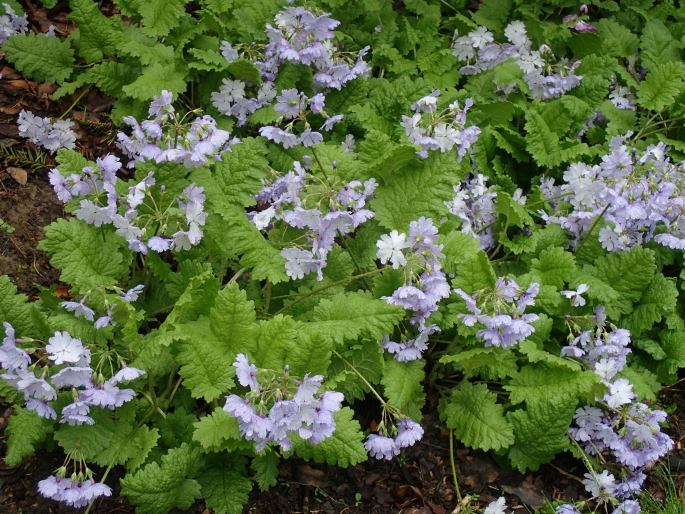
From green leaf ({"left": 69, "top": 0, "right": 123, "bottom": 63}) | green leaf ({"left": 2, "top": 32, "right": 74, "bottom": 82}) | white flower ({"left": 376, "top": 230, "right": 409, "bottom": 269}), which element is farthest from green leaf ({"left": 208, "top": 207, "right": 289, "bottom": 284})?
green leaf ({"left": 2, "top": 32, "right": 74, "bottom": 82})

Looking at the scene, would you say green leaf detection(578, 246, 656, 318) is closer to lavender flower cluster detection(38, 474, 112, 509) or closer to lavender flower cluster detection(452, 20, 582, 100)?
lavender flower cluster detection(452, 20, 582, 100)

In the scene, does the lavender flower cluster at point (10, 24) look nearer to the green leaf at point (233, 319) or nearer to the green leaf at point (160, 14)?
the green leaf at point (160, 14)

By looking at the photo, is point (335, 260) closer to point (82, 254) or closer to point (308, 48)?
point (82, 254)

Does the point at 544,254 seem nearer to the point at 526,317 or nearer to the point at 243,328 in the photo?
the point at 526,317

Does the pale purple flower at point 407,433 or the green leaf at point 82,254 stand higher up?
the green leaf at point 82,254

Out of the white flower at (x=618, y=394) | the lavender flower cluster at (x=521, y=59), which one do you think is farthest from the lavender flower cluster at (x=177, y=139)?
the lavender flower cluster at (x=521, y=59)

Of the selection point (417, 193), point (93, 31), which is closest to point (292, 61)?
point (417, 193)
